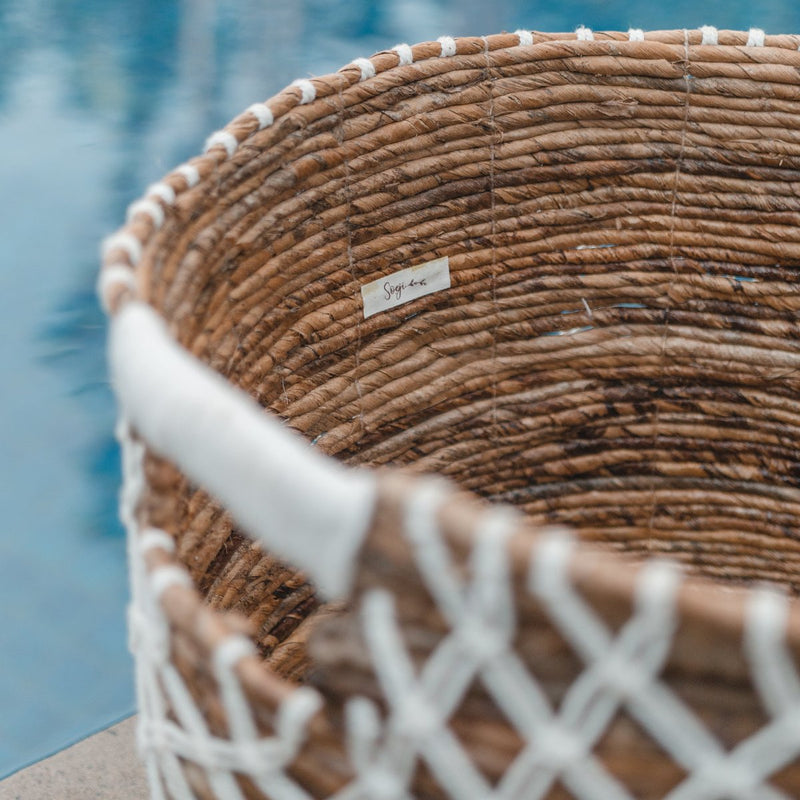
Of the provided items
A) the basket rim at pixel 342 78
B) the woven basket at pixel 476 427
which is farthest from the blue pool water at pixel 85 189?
the basket rim at pixel 342 78

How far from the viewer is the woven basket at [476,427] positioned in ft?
1.16

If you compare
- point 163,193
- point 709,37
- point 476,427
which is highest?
point 709,37

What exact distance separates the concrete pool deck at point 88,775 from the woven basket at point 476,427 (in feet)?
0.60

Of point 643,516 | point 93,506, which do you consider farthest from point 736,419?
point 93,506

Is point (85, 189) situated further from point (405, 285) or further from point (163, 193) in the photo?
point (163, 193)

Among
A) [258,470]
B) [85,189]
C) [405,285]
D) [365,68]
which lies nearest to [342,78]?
[365,68]

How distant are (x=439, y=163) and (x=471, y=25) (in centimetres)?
185

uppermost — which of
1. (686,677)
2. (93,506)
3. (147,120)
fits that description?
(147,120)

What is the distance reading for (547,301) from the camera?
3.82 ft

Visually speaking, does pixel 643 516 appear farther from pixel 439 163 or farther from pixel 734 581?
pixel 439 163

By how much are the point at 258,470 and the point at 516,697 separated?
A: 125 mm

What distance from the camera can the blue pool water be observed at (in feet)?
4.06

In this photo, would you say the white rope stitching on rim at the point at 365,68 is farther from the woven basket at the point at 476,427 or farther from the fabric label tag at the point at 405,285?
the fabric label tag at the point at 405,285

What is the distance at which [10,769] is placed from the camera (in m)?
1.06
